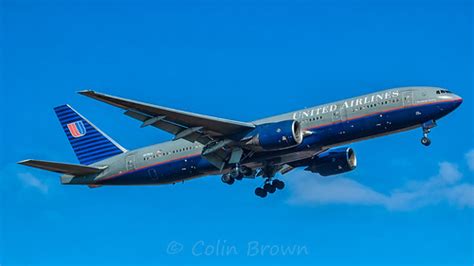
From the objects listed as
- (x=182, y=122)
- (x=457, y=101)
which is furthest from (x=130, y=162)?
(x=457, y=101)

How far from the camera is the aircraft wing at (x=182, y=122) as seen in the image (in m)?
41.1

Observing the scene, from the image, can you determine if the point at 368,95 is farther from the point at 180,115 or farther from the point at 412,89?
the point at 180,115

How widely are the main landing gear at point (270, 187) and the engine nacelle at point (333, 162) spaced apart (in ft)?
7.36

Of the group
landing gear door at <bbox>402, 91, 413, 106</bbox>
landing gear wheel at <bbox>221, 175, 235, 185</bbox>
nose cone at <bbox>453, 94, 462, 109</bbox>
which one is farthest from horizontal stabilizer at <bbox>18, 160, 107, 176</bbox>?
nose cone at <bbox>453, 94, 462, 109</bbox>

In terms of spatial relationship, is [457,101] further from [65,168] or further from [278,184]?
[65,168]

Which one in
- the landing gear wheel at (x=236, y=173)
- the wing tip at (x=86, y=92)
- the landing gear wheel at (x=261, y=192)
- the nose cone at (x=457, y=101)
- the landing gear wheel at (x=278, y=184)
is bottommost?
the wing tip at (x=86, y=92)

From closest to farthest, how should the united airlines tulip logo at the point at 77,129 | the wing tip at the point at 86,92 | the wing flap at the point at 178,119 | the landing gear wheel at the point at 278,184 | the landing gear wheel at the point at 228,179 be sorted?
1. the wing tip at the point at 86,92
2. the wing flap at the point at 178,119
3. the landing gear wheel at the point at 228,179
4. the landing gear wheel at the point at 278,184
5. the united airlines tulip logo at the point at 77,129

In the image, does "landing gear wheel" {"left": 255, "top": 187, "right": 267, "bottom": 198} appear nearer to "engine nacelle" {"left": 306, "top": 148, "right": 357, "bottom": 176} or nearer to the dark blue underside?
"engine nacelle" {"left": 306, "top": 148, "right": 357, "bottom": 176}

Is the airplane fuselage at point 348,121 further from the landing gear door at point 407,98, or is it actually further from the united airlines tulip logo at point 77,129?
the united airlines tulip logo at point 77,129

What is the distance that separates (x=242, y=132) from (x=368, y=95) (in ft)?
21.9

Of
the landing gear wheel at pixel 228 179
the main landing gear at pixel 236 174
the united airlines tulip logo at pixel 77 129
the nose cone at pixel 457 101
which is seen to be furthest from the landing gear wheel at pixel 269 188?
the united airlines tulip logo at pixel 77 129

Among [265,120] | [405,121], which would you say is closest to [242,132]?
[265,120]

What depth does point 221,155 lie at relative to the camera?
45375 millimetres

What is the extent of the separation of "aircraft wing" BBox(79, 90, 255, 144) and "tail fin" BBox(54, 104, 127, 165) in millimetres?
7629
